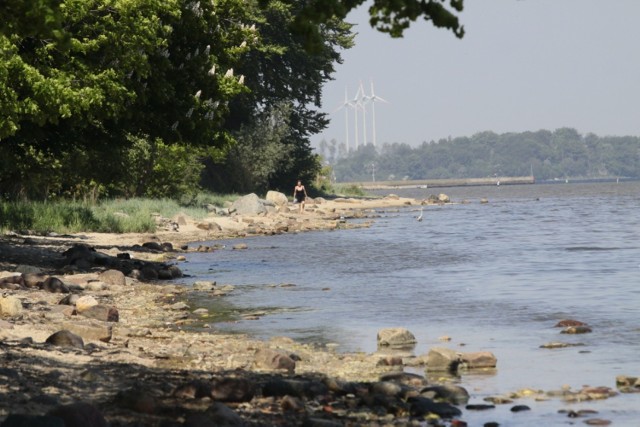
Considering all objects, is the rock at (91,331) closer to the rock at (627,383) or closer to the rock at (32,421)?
the rock at (627,383)

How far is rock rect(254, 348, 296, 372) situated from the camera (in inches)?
557

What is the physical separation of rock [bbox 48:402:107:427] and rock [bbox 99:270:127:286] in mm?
15556

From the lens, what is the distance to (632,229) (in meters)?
53.1

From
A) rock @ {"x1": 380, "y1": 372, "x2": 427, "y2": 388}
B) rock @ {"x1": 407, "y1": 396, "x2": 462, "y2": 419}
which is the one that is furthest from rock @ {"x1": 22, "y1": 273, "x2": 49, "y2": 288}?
rock @ {"x1": 407, "y1": 396, "x2": 462, "y2": 419}

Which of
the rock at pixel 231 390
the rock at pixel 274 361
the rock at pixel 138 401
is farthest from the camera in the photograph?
the rock at pixel 274 361

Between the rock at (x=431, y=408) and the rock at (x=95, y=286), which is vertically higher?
the rock at (x=95, y=286)

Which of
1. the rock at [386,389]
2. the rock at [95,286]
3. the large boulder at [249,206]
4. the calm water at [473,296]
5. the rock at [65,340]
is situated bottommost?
the calm water at [473,296]

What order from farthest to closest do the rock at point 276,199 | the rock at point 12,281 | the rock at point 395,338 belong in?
the rock at point 276,199 < the rock at point 12,281 < the rock at point 395,338

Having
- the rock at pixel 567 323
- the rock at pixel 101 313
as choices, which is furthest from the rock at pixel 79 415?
the rock at pixel 567 323

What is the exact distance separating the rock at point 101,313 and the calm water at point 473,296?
1727 millimetres

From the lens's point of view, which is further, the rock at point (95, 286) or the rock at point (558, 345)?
the rock at point (95, 286)

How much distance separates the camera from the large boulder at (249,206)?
62.4 m

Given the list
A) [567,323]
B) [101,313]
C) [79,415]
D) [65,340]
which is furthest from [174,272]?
[79,415]

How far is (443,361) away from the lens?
1469 cm
